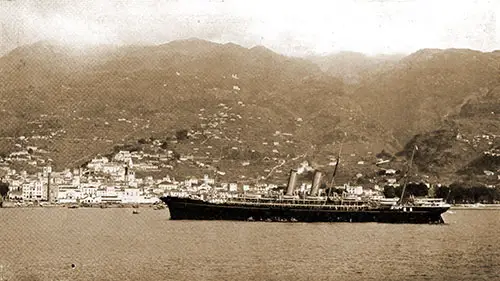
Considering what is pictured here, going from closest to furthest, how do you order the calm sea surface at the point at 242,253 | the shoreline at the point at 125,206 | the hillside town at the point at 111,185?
the calm sea surface at the point at 242,253, the shoreline at the point at 125,206, the hillside town at the point at 111,185

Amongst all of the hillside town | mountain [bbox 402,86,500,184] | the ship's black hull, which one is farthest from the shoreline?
the ship's black hull

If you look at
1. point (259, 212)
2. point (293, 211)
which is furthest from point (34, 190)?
point (293, 211)

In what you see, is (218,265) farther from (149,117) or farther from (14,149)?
(149,117)

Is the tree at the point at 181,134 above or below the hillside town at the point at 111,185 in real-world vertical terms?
above

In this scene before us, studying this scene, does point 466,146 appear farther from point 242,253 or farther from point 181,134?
point 242,253

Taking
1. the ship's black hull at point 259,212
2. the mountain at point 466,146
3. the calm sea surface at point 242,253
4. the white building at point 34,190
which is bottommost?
the calm sea surface at point 242,253

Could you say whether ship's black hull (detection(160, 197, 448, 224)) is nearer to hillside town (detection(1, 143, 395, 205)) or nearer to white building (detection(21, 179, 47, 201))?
hillside town (detection(1, 143, 395, 205))

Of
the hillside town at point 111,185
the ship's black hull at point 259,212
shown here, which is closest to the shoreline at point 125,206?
the hillside town at point 111,185

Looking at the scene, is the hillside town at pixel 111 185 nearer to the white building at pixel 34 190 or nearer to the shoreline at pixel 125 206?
the white building at pixel 34 190
